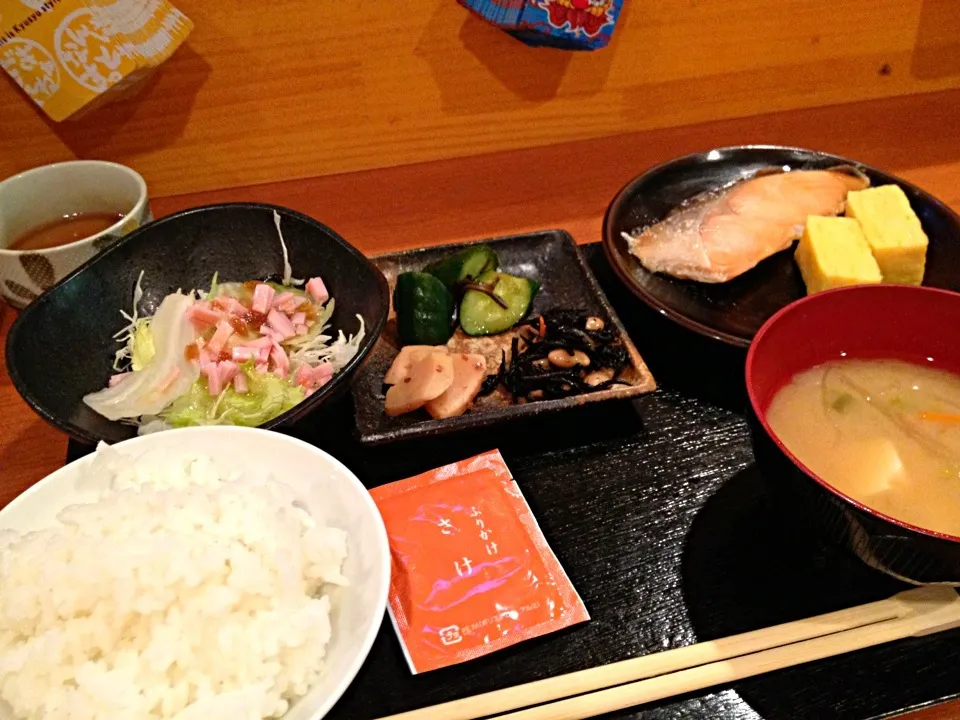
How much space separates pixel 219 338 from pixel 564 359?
787mm

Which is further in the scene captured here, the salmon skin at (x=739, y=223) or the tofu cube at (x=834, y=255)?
the salmon skin at (x=739, y=223)

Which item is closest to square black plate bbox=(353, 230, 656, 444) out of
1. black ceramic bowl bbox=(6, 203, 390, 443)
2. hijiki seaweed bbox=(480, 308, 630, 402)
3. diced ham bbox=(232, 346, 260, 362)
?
hijiki seaweed bbox=(480, 308, 630, 402)

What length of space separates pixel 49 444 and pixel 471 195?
1.40 metres

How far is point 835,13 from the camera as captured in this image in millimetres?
2420

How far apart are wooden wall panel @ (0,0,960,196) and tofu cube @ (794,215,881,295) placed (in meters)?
0.88

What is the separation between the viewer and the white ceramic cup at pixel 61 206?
1655mm

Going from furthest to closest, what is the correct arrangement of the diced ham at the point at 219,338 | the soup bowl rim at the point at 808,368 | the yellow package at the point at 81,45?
the yellow package at the point at 81,45
the diced ham at the point at 219,338
the soup bowl rim at the point at 808,368

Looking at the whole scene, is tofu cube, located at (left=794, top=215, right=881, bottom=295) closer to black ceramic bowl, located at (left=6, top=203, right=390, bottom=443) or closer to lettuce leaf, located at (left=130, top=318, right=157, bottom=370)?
black ceramic bowl, located at (left=6, top=203, right=390, bottom=443)

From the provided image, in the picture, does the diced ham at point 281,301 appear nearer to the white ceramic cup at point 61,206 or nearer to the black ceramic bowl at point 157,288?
the black ceramic bowl at point 157,288

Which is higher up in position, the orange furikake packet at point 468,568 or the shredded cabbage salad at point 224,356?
the shredded cabbage salad at point 224,356

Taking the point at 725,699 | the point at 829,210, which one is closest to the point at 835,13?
the point at 829,210

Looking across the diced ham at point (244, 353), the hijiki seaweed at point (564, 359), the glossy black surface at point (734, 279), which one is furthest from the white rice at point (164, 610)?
the glossy black surface at point (734, 279)

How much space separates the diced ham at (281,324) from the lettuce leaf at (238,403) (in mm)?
112

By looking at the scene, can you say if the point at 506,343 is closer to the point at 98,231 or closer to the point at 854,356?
the point at 854,356
